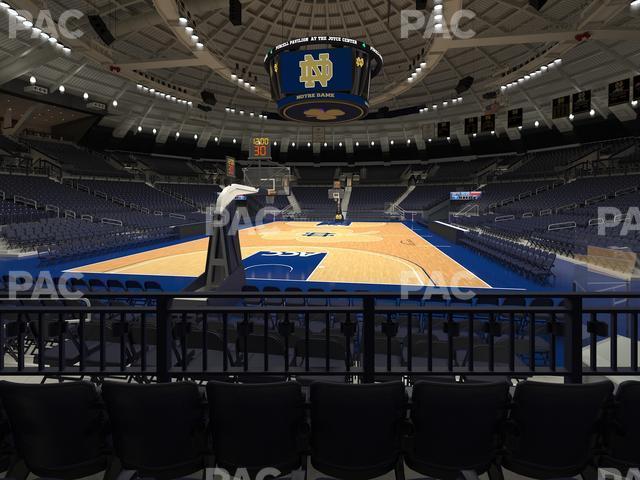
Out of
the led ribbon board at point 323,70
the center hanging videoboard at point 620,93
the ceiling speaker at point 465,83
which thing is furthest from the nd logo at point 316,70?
the center hanging videoboard at point 620,93

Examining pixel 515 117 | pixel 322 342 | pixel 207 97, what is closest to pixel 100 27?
pixel 207 97

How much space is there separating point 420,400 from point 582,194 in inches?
1381

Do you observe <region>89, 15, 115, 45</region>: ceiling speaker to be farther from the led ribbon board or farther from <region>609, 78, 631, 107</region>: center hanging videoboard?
<region>609, 78, 631, 107</region>: center hanging videoboard

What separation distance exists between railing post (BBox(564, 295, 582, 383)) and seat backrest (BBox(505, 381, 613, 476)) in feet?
2.89

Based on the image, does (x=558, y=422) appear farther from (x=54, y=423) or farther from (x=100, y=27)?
(x=100, y=27)

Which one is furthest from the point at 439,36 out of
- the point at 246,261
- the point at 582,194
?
the point at 582,194

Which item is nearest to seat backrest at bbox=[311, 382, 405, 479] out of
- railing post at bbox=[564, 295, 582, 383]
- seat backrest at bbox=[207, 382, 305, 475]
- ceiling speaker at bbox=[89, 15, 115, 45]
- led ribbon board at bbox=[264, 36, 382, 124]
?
seat backrest at bbox=[207, 382, 305, 475]

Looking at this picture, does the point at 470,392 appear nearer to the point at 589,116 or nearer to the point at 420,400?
the point at 420,400

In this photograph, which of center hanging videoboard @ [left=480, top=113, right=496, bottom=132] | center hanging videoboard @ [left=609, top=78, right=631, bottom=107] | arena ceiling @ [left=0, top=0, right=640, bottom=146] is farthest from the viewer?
center hanging videoboard @ [left=480, top=113, right=496, bottom=132]

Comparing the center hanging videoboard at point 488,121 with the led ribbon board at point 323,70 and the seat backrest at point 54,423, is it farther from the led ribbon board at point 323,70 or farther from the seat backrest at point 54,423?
the seat backrest at point 54,423

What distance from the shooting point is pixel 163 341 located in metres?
3.40

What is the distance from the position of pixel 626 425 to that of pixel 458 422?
43.6 inches

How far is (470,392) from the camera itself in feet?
7.89

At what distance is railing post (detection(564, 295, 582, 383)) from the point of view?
10.8 feet
